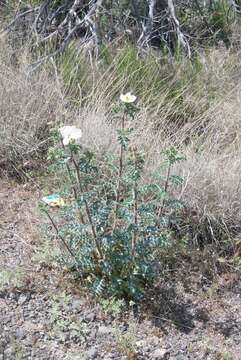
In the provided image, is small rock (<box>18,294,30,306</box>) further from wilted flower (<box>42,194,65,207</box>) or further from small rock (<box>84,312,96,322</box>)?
wilted flower (<box>42,194,65,207</box>)

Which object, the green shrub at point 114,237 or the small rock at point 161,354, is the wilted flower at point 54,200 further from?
the small rock at point 161,354

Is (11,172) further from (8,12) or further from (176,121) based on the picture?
(8,12)

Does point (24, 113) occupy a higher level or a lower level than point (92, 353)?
higher

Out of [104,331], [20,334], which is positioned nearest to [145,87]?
[104,331]

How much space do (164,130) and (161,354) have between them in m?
1.94

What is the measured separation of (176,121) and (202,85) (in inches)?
22.2

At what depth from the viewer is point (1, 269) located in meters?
3.06

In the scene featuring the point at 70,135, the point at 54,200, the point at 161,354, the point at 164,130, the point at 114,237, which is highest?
the point at 70,135

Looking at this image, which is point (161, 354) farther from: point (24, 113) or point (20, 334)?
point (24, 113)

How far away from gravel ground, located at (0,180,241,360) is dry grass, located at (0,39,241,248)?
0.44m

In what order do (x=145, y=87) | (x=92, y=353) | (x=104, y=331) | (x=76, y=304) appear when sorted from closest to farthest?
(x=92, y=353)
(x=104, y=331)
(x=76, y=304)
(x=145, y=87)

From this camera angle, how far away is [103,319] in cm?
287

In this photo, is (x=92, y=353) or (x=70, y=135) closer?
(x=70, y=135)

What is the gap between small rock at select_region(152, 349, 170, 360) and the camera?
8.96ft
